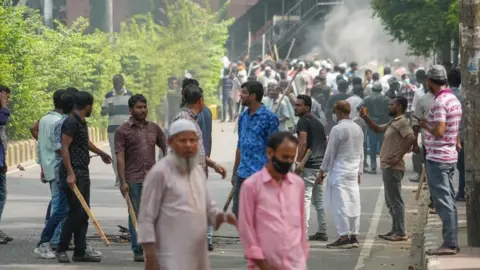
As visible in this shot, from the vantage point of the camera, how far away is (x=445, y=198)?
12.3m

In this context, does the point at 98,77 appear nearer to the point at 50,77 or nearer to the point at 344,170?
the point at 50,77

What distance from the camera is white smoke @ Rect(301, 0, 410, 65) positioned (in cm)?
5525

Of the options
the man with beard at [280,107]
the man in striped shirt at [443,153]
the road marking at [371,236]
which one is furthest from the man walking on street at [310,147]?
the man with beard at [280,107]

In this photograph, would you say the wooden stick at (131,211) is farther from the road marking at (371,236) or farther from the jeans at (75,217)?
the road marking at (371,236)

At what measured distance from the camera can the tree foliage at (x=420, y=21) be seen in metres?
25.8

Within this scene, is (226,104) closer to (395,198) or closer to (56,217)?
(395,198)

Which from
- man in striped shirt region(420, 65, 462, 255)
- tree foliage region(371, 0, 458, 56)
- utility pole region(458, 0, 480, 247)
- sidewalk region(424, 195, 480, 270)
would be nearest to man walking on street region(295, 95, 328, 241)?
sidewalk region(424, 195, 480, 270)

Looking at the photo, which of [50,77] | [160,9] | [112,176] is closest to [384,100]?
[112,176]

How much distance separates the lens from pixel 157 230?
8.05m

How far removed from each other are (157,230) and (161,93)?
26817 mm

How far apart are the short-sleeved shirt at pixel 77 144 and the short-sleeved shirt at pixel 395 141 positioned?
3.76 metres

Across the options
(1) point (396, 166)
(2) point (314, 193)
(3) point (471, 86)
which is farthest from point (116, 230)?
(3) point (471, 86)

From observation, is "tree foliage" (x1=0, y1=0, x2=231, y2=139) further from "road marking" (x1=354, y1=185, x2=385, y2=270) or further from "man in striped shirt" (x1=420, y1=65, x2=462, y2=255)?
"man in striped shirt" (x1=420, y1=65, x2=462, y2=255)

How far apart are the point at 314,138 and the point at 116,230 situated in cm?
234
